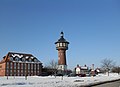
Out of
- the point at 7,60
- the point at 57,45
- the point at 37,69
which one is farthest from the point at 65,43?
the point at 7,60

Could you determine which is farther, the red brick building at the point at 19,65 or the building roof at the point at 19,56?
the building roof at the point at 19,56

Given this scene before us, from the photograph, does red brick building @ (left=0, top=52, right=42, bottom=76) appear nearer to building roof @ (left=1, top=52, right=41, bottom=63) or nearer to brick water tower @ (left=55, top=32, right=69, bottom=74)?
building roof @ (left=1, top=52, right=41, bottom=63)

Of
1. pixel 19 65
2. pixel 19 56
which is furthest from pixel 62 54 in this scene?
pixel 19 65

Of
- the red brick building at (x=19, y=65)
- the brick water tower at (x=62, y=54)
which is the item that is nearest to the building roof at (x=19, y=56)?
the red brick building at (x=19, y=65)

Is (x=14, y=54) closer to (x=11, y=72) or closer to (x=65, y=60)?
(x=11, y=72)

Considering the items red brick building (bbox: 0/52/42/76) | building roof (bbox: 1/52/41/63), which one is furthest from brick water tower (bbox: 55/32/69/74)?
building roof (bbox: 1/52/41/63)

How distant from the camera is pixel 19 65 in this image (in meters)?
110

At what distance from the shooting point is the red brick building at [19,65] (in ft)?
351

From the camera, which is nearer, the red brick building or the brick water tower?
the red brick building

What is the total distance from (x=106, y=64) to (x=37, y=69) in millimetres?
34533

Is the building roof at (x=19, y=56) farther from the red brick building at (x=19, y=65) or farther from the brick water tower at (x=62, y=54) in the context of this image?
the brick water tower at (x=62, y=54)

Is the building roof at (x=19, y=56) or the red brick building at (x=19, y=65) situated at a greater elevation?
the building roof at (x=19, y=56)

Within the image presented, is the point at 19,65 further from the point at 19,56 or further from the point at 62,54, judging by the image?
the point at 62,54

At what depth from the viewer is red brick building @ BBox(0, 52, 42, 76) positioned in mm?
106875
